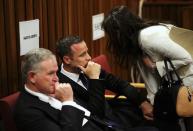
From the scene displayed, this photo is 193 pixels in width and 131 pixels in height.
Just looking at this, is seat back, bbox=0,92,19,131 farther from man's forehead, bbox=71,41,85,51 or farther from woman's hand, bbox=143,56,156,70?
woman's hand, bbox=143,56,156,70

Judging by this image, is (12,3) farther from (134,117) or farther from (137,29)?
(134,117)

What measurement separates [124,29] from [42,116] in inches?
42.8

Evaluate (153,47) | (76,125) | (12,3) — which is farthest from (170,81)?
(12,3)

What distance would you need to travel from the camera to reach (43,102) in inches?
99.0

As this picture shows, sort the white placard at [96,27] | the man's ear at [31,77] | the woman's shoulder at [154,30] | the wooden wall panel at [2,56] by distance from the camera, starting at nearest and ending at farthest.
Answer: the man's ear at [31,77], the wooden wall panel at [2,56], the woman's shoulder at [154,30], the white placard at [96,27]

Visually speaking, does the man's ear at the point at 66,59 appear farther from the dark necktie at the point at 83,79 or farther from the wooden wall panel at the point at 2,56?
the wooden wall panel at the point at 2,56

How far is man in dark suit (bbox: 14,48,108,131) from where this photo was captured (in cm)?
240

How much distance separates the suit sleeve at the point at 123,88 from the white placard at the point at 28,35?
0.66m

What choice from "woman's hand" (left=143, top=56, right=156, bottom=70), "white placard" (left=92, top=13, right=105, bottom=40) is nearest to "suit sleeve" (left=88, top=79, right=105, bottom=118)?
"woman's hand" (left=143, top=56, right=156, bottom=70)

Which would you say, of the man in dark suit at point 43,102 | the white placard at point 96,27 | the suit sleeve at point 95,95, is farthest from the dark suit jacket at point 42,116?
the white placard at point 96,27

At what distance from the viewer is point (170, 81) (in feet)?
10.5

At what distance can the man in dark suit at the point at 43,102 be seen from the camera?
240 cm

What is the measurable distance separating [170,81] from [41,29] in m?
1.12

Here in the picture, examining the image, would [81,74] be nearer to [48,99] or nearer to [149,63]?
[149,63]
